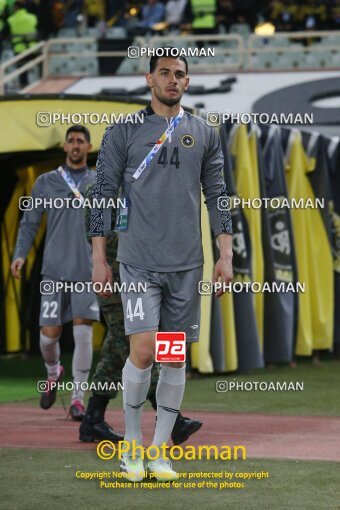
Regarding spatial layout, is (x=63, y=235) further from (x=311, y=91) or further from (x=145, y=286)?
(x=311, y=91)

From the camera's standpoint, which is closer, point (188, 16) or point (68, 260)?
point (68, 260)

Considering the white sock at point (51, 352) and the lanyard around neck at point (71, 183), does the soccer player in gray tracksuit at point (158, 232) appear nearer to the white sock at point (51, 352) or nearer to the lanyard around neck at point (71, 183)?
the lanyard around neck at point (71, 183)

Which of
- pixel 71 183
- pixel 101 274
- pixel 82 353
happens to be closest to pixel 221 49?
pixel 71 183

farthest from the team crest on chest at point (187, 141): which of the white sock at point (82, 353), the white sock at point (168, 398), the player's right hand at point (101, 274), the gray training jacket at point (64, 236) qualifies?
the white sock at point (82, 353)

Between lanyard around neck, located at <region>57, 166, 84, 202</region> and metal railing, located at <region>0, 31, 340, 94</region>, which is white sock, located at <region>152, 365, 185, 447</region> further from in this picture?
metal railing, located at <region>0, 31, 340, 94</region>

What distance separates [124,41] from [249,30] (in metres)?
3.69

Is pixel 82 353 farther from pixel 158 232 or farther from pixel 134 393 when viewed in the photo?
pixel 158 232

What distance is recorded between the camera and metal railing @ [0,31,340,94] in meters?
23.1

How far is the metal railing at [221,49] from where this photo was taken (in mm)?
23094

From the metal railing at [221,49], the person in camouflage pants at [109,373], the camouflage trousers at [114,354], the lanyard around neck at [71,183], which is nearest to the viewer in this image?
the person in camouflage pants at [109,373]

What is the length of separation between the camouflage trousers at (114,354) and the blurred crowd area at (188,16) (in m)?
17.9

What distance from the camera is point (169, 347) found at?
21.3 ft

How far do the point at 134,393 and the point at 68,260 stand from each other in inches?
127

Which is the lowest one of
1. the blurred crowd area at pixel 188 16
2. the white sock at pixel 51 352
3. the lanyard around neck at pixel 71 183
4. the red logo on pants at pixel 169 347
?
the white sock at pixel 51 352
